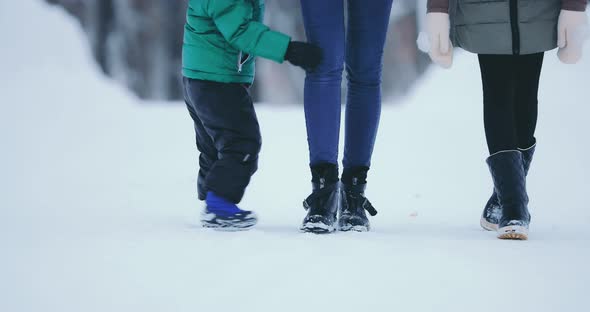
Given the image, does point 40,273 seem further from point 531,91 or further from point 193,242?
point 531,91

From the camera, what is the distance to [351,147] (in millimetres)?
1501

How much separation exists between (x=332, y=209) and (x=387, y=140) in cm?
169

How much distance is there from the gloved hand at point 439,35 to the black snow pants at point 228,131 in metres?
0.41

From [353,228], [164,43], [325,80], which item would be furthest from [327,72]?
[164,43]

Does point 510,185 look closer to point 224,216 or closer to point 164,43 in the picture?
point 224,216

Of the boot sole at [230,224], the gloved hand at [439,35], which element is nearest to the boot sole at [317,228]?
the boot sole at [230,224]

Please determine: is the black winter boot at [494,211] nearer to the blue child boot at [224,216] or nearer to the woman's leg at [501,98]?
the woman's leg at [501,98]

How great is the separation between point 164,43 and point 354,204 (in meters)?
4.10

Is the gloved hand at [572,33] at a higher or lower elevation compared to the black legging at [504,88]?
higher

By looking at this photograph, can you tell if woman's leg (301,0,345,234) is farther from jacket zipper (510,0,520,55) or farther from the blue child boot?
jacket zipper (510,0,520,55)

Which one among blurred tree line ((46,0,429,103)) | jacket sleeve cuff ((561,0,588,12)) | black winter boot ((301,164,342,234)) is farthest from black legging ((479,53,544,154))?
blurred tree line ((46,0,429,103))

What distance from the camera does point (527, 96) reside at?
146cm

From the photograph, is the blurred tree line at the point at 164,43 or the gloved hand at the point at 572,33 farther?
the blurred tree line at the point at 164,43

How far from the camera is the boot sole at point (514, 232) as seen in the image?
1.32m
